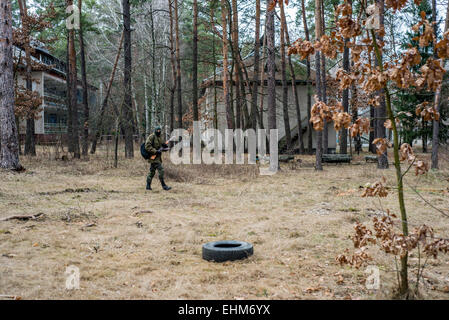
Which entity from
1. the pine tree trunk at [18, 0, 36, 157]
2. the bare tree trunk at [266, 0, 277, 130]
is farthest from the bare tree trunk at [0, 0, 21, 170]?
the bare tree trunk at [266, 0, 277, 130]

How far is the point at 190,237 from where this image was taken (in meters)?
7.18

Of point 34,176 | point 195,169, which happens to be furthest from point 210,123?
point 34,176

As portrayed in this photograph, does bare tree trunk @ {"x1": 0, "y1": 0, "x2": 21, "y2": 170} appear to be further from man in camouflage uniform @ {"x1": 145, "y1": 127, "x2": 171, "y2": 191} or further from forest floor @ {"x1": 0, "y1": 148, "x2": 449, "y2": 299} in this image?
man in camouflage uniform @ {"x1": 145, "y1": 127, "x2": 171, "y2": 191}

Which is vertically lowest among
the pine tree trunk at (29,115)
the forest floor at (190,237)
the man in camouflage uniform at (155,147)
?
the forest floor at (190,237)

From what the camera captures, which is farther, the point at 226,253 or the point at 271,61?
the point at 271,61

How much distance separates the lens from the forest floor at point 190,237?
185 inches

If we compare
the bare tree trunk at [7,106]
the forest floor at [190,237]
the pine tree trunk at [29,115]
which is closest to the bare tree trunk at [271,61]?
the forest floor at [190,237]

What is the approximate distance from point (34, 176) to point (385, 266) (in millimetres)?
11957

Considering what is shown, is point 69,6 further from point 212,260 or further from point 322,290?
point 322,290

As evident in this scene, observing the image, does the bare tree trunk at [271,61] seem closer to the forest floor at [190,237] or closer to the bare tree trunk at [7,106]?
the forest floor at [190,237]

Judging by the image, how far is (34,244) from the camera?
6312mm

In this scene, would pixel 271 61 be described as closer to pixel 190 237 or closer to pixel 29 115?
pixel 190 237

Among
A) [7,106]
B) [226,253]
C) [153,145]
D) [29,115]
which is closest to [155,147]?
[153,145]

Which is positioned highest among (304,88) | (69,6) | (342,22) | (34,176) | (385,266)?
(69,6)
